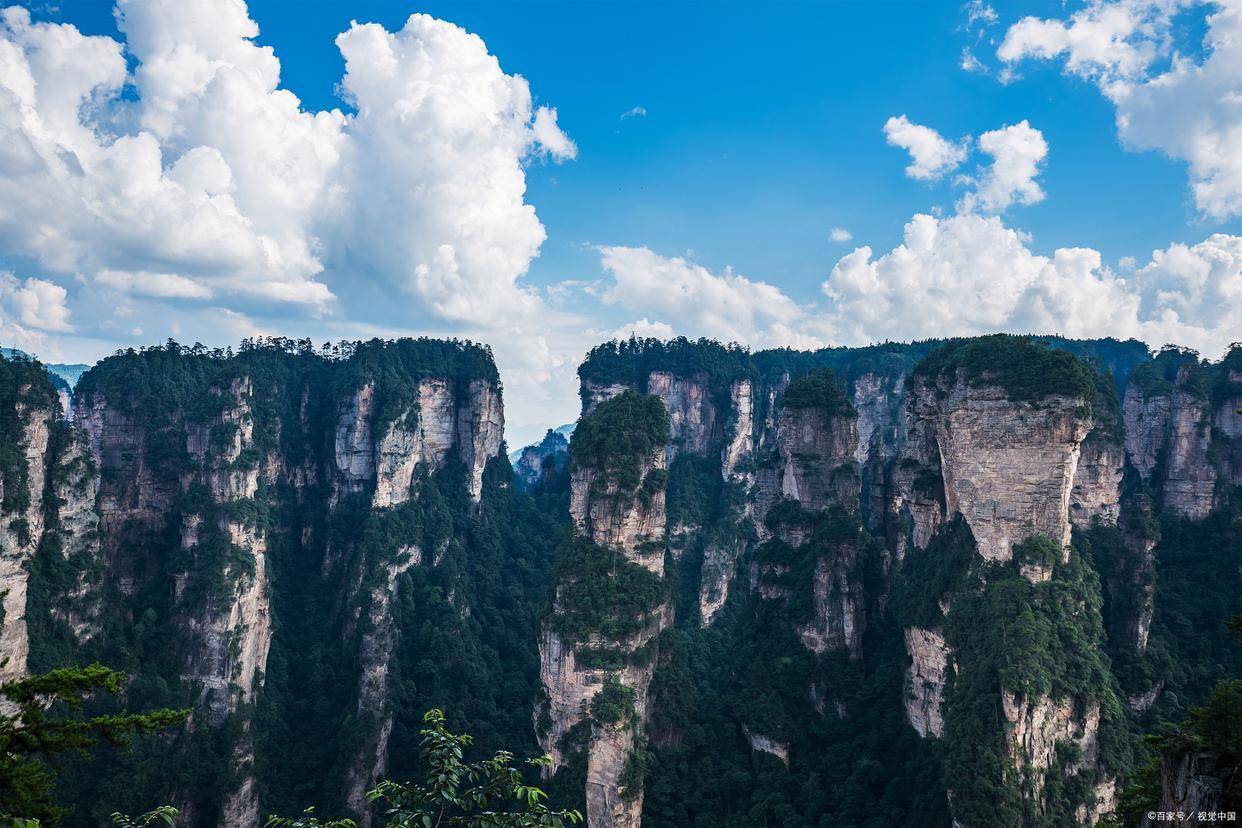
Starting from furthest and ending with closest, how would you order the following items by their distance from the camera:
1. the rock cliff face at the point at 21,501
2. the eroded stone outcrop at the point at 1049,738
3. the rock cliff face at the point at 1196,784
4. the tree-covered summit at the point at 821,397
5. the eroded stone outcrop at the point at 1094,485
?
the tree-covered summit at the point at 821,397 → the eroded stone outcrop at the point at 1094,485 → the rock cliff face at the point at 21,501 → the eroded stone outcrop at the point at 1049,738 → the rock cliff face at the point at 1196,784

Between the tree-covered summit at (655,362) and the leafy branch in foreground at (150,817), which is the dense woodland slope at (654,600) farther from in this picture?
the tree-covered summit at (655,362)

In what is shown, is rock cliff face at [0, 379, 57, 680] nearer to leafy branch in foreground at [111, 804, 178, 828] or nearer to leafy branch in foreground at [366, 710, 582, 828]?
leafy branch in foreground at [111, 804, 178, 828]

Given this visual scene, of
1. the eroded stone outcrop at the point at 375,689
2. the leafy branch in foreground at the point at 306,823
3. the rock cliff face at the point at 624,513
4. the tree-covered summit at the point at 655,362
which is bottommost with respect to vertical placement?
the eroded stone outcrop at the point at 375,689

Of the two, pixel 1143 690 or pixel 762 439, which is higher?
pixel 762 439

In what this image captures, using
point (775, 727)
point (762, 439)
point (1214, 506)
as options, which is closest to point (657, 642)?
→ point (775, 727)

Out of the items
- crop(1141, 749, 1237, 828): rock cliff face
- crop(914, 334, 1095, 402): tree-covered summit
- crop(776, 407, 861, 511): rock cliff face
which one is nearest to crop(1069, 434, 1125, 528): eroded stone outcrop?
crop(914, 334, 1095, 402): tree-covered summit

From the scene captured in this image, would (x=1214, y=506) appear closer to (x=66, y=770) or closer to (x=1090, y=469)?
(x=1090, y=469)

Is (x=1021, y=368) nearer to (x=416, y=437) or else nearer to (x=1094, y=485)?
(x=1094, y=485)

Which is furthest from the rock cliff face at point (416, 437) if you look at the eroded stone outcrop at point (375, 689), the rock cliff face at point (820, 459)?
the rock cliff face at point (820, 459)

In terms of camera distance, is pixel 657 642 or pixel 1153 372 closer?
pixel 657 642
